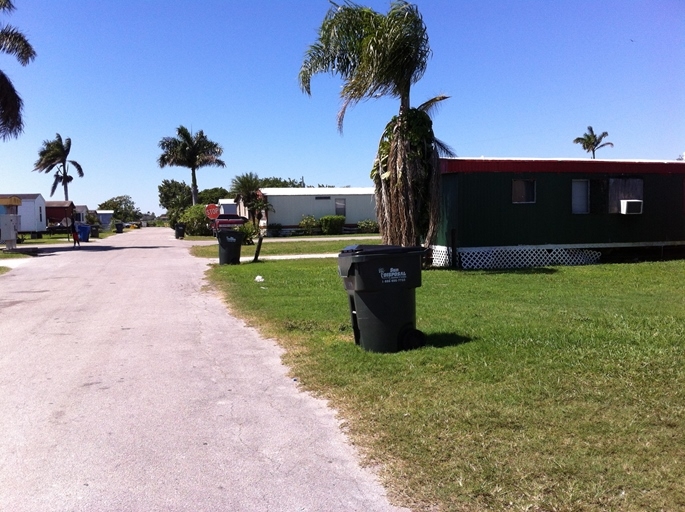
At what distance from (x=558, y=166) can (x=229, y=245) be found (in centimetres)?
1018

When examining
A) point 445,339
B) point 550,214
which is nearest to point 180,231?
point 550,214

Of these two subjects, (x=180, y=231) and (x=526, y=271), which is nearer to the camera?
(x=526, y=271)

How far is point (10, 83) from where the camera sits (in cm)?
2961

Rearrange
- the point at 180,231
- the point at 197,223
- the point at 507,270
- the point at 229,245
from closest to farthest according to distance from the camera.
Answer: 1. the point at 507,270
2. the point at 229,245
3. the point at 180,231
4. the point at 197,223

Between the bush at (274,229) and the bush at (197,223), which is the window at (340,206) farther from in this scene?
the bush at (197,223)

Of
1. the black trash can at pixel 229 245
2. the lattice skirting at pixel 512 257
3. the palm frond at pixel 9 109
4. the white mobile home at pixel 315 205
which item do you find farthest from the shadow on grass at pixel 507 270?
the white mobile home at pixel 315 205

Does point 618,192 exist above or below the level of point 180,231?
above

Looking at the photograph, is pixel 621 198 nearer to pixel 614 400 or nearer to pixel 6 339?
pixel 614 400

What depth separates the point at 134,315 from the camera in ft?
36.4

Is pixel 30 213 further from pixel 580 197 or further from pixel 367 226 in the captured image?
pixel 580 197

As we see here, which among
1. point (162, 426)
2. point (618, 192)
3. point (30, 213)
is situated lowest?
point (162, 426)

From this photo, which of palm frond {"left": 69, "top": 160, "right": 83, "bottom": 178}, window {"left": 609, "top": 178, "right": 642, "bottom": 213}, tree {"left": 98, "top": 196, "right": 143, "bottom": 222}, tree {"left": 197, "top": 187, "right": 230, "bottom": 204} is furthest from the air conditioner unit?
tree {"left": 98, "top": 196, "right": 143, "bottom": 222}

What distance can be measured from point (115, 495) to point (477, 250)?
1511cm

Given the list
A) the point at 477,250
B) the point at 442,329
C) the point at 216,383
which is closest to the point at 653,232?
the point at 477,250
